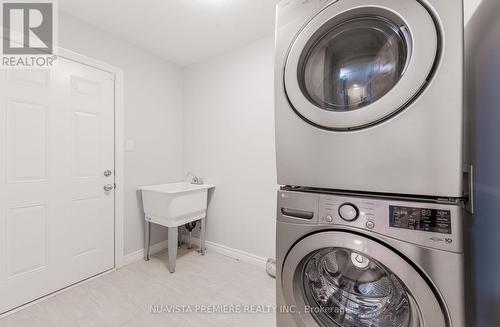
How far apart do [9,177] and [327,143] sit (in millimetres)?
2145

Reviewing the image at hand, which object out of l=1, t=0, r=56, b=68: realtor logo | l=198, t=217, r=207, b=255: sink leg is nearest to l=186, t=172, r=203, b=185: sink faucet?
l=198, t=217, r=207, b=255: sink leg

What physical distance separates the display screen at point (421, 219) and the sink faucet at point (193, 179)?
7.29 feet

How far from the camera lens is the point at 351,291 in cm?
89

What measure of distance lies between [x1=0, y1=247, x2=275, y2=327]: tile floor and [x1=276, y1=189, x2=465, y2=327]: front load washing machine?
2.55 feet

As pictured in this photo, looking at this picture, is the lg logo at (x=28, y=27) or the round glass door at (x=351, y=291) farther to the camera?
the lg logo at (x=28, y=27)

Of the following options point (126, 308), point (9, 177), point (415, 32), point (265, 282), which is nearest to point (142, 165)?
point (9, 177)

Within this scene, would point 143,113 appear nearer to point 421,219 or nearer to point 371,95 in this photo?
point 371,95

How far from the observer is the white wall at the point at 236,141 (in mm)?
2154

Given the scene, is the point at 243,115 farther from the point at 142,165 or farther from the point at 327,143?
the point at 327,143

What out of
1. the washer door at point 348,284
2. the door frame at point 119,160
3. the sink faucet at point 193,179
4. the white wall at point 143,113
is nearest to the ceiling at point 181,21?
the white wall at point 143,113

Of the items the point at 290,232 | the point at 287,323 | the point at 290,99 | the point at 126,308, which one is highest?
the point at 290,99

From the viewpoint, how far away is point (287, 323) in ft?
2.97

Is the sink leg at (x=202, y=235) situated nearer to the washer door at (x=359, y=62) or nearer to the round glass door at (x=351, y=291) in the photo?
the round glass door at (x=351, y=291)

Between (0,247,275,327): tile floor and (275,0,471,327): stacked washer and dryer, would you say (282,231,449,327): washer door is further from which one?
(0,247,275,327): tile floor
